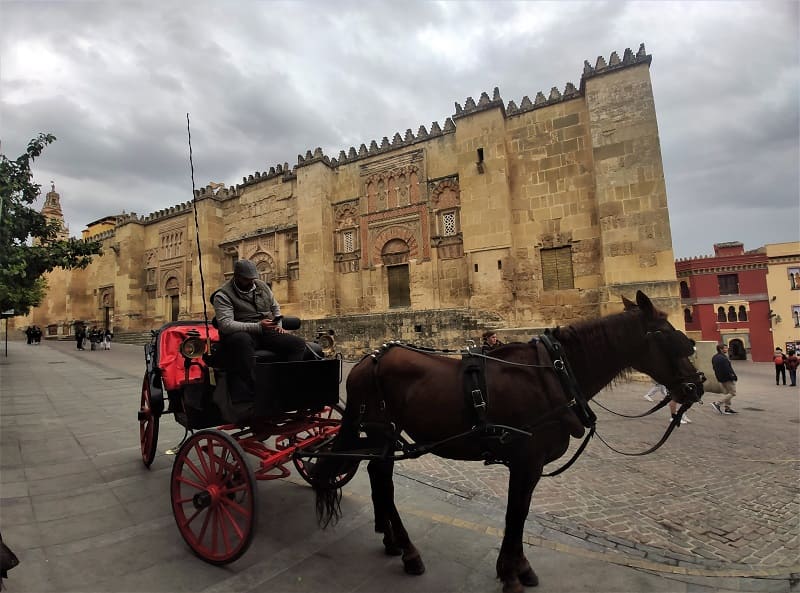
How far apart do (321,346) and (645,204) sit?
42.1 feet

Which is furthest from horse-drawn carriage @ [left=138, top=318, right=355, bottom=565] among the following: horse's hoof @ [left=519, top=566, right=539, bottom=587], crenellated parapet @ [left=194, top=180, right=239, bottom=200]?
crenellated parapet @ [left=194, top=180, right=239, bottom=200]

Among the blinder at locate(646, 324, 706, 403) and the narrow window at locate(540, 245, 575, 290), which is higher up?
the narrow window at locate(540, 245, 575, 290)

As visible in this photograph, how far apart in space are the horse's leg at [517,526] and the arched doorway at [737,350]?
37.0 meters

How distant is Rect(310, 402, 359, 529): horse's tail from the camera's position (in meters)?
2.85

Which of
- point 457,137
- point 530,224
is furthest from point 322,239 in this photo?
point 530,224

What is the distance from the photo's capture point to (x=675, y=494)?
153 inches

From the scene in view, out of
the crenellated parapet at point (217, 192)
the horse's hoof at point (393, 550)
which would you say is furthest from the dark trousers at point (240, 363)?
the crenellated parapet at point (217, 192)

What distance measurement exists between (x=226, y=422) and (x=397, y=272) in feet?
48.7

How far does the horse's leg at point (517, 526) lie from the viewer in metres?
2.35

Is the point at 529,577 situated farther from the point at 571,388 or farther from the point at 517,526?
the point at 571,388

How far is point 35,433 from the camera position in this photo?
543 cm

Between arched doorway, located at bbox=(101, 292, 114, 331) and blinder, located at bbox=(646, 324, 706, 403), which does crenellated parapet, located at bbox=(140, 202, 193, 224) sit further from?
blinder, located at bbox=(646, 324, 706, 403)

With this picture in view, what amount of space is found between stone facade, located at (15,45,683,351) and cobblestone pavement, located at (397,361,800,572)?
24.0 ft

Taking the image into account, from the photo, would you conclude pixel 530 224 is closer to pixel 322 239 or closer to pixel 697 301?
pixel 322 239
